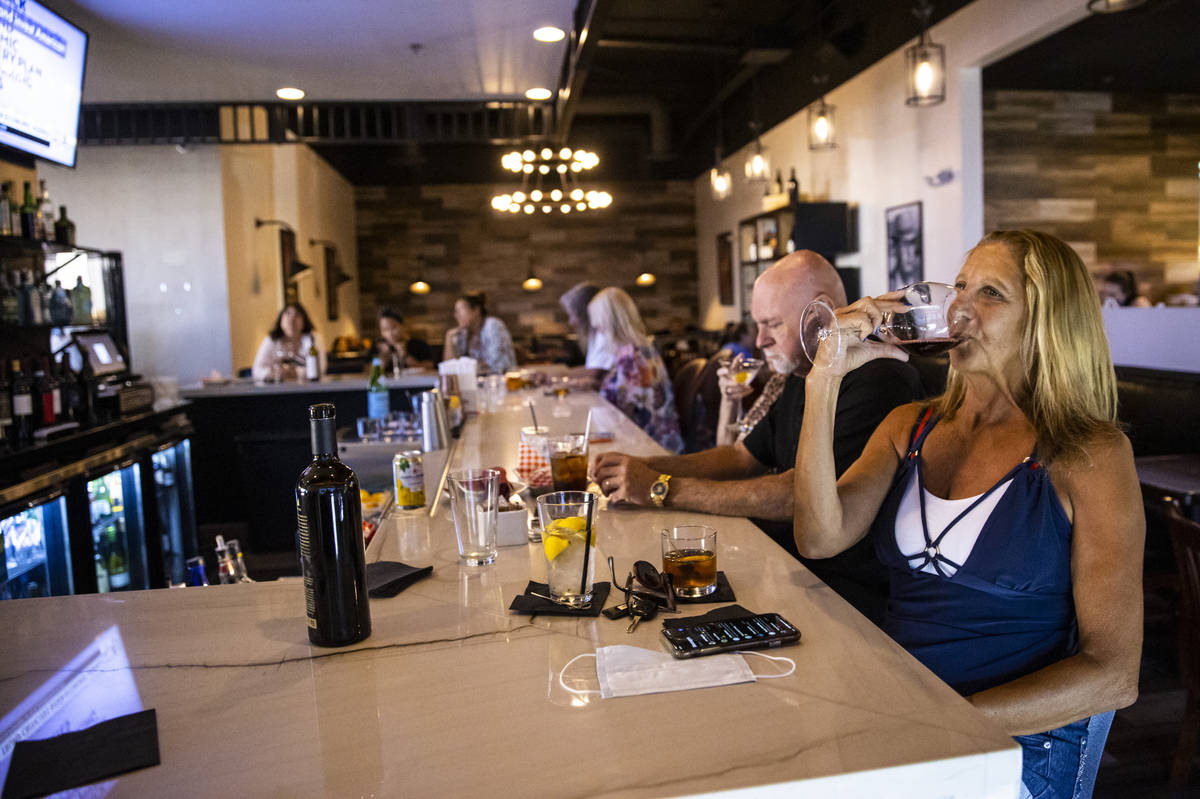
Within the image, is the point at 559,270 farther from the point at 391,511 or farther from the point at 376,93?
the point at 391,511

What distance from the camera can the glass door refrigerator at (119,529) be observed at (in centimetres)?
410

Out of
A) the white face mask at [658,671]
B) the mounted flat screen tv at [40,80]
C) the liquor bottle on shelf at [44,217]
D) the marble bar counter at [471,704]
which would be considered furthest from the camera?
the liquor bottle on shelf at [44,217]

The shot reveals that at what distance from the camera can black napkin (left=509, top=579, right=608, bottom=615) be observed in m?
1.23

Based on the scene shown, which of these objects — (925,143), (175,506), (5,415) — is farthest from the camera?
(925,143)

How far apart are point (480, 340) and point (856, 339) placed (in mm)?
6353

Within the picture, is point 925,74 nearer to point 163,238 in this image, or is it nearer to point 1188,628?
point 1188,628

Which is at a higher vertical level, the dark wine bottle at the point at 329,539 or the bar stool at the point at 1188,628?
the dark wine bottle at the point at 329,539

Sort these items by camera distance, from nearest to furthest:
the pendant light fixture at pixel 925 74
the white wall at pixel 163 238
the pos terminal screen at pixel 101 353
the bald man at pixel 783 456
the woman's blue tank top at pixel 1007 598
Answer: the woman's blue tank top at pixel 1007 598 < the bald man at pixel 783 456 < the pos terminal screen at pixel 101 353 < the pendant light fixture at pixel 925 74 < the white wall at pixel 163 238

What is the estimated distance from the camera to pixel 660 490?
6.23 ft

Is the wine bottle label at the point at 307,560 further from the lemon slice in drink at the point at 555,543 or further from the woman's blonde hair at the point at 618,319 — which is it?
the woman's blonde hair at the point at 618,319

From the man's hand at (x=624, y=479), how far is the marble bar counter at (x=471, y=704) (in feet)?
1.77

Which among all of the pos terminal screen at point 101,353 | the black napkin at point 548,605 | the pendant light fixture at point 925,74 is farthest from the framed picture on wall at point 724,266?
the black napkin at point 548,605


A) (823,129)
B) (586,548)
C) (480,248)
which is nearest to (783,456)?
(586,548)

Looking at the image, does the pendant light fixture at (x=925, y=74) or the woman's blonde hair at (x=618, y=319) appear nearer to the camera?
the pendant light fixture at (x=925, y=74)
